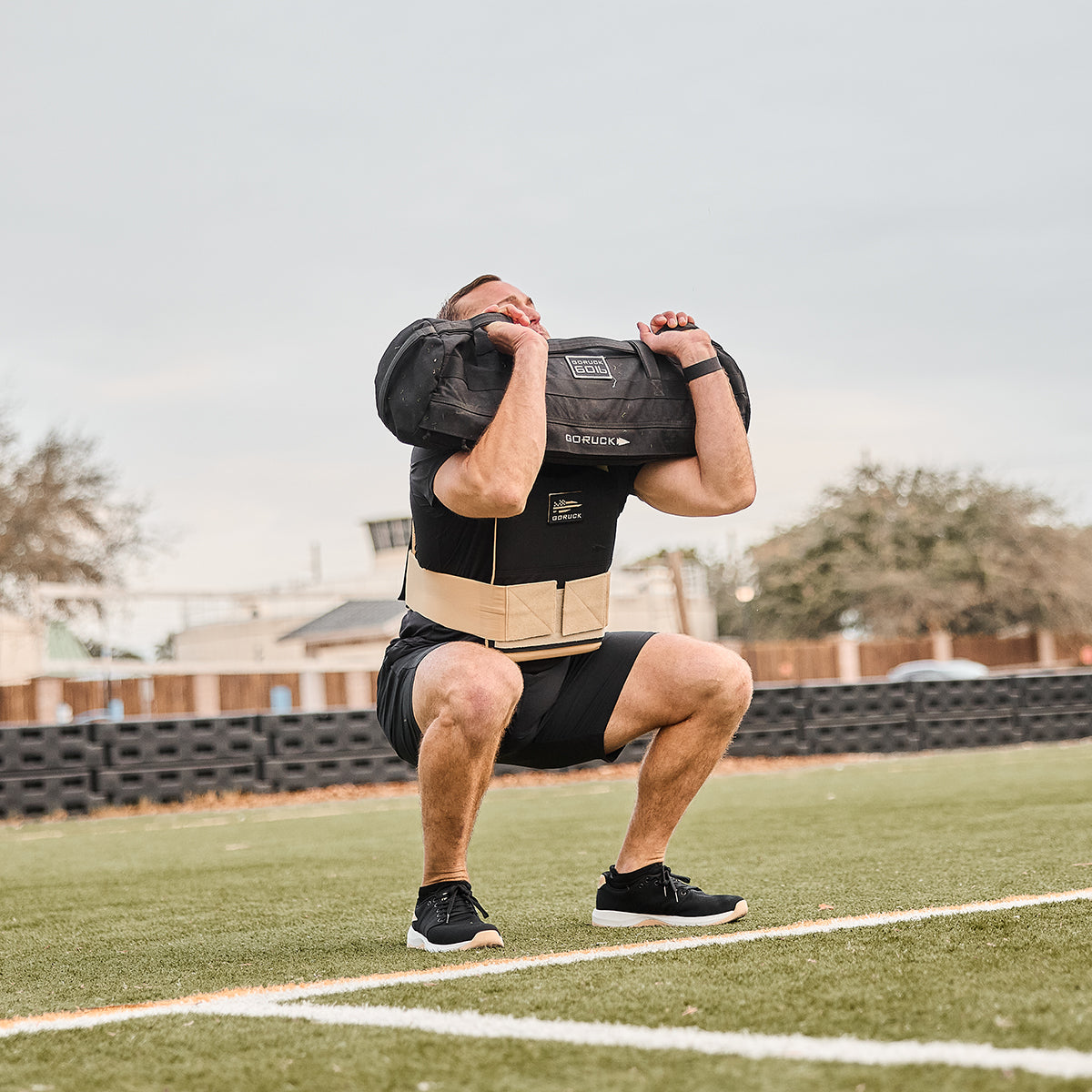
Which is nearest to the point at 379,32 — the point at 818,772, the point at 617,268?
the point at 617,268

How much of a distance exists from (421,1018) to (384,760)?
37.0 ft

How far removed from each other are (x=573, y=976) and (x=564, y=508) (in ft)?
4.57

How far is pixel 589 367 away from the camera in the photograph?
371 centimetres

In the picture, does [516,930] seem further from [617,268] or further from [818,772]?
[818,772]

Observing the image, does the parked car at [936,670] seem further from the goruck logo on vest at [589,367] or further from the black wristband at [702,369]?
the goruck logo on vest at [589,367]

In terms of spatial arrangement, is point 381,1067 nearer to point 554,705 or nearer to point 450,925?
point 450,925

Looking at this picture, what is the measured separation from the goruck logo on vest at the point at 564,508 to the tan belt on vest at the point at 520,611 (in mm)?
173

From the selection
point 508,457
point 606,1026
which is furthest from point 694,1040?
point 508,457

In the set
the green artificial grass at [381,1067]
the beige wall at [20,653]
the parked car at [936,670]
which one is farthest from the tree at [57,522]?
the green artificial grass at [381,1067]

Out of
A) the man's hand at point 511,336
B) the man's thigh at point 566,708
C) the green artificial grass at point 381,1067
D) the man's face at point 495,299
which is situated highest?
the man's face at point 495,299

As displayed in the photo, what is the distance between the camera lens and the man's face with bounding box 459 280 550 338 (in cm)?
388

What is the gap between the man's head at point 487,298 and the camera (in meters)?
3.88

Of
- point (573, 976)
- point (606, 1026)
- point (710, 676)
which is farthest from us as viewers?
point (710, 676)

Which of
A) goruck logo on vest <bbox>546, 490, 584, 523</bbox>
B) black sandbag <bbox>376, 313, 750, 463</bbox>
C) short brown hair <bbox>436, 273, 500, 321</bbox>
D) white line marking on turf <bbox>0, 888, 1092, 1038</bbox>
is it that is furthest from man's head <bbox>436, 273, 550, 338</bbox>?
white line marking on turf <bbox>0, 888, 1092, 1038</bbox>
